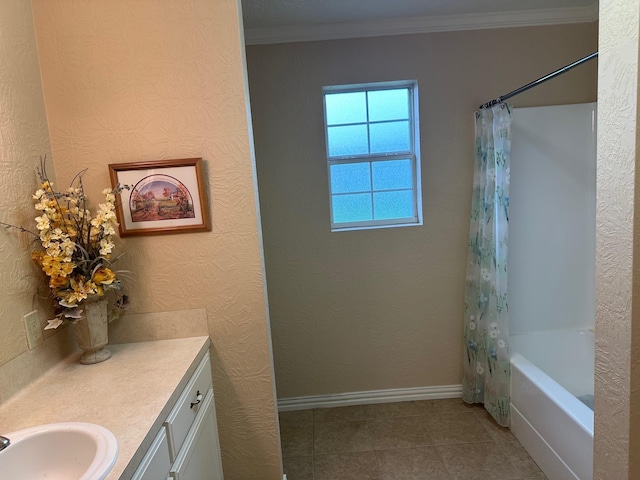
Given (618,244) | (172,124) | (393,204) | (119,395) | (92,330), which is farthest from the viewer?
(393,204)

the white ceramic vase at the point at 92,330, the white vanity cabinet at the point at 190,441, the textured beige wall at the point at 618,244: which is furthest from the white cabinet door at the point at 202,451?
the textured beige wall at the point at 618,244

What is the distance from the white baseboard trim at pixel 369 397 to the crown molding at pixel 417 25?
2407 mm

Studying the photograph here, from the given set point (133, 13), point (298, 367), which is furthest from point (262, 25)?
point (298, 367)

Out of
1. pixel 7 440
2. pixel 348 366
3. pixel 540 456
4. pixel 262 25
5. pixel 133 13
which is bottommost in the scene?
pixel 540 456

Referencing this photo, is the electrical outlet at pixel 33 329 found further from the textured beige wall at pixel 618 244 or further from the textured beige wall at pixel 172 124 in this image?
the textured beige wall at pixel 618 244

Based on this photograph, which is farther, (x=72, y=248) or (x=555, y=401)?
(x=555, y=401)

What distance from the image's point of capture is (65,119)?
1.66 m

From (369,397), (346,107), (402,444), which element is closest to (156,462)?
(402,444)

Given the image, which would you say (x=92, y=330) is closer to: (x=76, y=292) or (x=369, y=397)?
(x=76, y=292)

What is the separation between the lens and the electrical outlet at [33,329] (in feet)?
4.64

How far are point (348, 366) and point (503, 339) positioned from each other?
40.9 inches

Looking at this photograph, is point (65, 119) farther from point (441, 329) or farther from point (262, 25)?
point (441, 329)

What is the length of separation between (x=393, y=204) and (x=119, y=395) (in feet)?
6.75

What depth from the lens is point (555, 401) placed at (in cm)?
195
